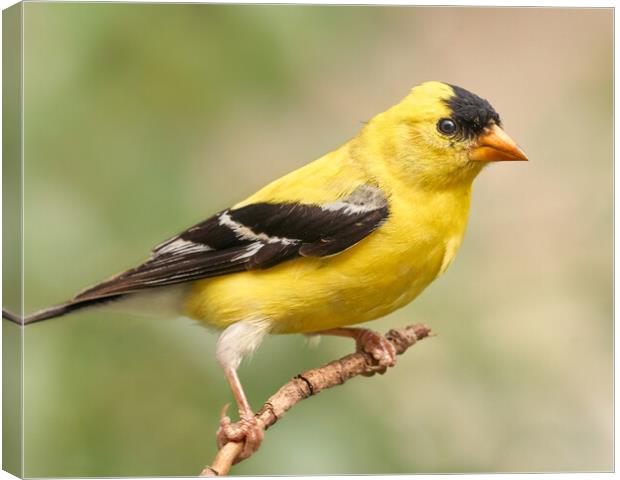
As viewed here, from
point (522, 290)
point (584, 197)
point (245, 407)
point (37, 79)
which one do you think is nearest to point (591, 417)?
point (522, 290)

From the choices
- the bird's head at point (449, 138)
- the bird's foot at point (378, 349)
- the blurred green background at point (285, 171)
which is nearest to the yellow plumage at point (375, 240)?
the bird's head at point (449, 138)

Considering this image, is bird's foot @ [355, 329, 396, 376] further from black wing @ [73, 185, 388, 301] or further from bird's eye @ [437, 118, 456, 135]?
bird's eye @ [437, 118, 456, 135]

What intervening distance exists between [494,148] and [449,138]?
4.8 inches

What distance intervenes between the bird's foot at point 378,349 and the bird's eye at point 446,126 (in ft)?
2.15

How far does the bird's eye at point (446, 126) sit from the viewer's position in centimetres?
278

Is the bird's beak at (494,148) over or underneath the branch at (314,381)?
over

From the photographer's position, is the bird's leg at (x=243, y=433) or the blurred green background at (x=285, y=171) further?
the blurred green background at (x=285, y=171)

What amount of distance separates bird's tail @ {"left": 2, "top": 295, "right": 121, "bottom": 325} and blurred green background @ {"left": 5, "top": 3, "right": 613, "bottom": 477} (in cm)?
3

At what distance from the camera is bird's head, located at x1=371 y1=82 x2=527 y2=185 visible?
2768mm

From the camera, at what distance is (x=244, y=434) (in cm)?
264

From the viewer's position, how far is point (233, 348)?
2.76 metres

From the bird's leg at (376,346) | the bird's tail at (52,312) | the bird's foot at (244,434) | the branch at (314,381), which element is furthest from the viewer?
the bird's leg at (376,346)

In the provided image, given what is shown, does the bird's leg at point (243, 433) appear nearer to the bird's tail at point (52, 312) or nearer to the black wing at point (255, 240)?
the black wing at point (255, 240)

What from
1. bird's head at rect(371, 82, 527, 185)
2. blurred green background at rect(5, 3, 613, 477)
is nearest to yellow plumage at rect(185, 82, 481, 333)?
bird's head at rect(371, 82, 527, 185)
